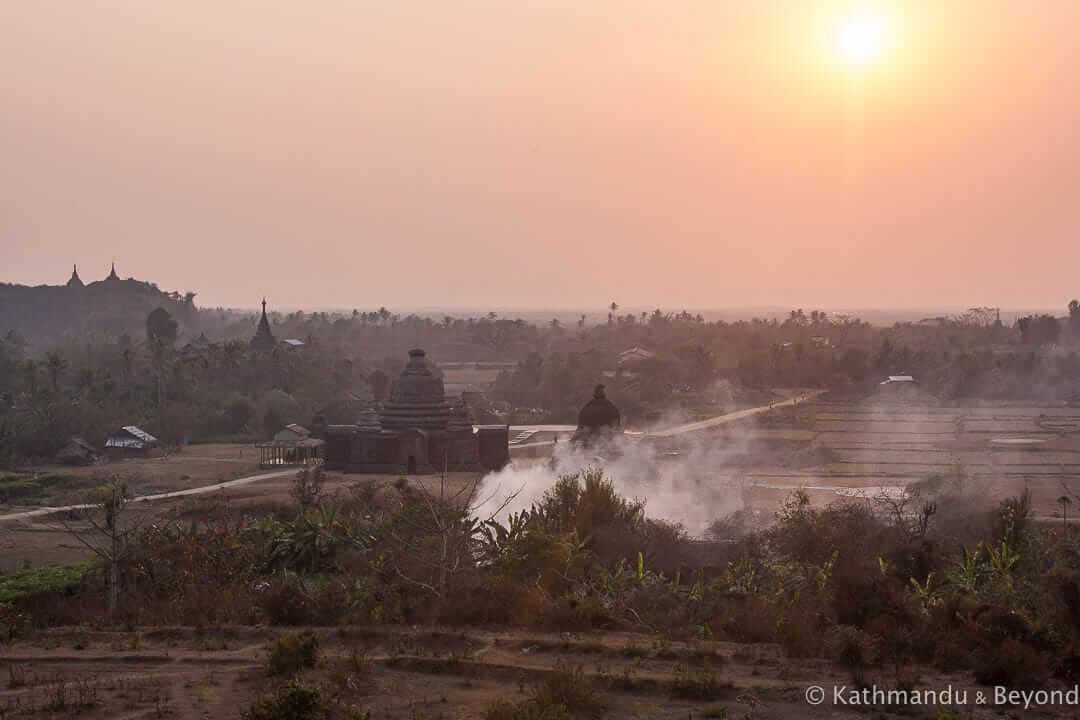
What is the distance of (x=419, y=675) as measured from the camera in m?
16.2

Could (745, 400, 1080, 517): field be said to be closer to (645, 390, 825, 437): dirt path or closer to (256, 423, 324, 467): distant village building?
(645, 390, 825, 437): dirt path

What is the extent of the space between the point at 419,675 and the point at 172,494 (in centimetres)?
2691

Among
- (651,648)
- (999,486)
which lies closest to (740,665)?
(651,648)

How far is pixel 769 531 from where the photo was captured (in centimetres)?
2558

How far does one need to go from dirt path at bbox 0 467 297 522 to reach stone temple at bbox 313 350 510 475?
218cm

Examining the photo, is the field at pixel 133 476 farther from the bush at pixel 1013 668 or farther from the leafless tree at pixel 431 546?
the bush at pixel 1013 668

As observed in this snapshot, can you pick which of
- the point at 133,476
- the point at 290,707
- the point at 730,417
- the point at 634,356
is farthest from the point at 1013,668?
the point at 634,356

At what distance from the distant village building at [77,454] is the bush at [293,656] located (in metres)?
38.1

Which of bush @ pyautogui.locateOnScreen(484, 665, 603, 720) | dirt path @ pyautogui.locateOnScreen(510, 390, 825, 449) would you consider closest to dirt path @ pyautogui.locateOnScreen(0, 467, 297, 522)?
dirt path @ pyautogui.locateOnScreen(510, 390, 825, 449)

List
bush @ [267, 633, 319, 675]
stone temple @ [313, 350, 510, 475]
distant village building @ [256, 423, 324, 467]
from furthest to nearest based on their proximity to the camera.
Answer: distant village building @ [256, 423, 324, 467]
stone temple @ [313, 350, 510, 475]
bush @ [267, 633, 319, 675]

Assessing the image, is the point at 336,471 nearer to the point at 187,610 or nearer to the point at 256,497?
the point at 256,497

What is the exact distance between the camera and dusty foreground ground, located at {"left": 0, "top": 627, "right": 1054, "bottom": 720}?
578 inches

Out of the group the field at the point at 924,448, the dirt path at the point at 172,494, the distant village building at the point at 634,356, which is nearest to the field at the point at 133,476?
the dirt path at the point at 172,494

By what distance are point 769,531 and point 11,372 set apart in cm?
5680
